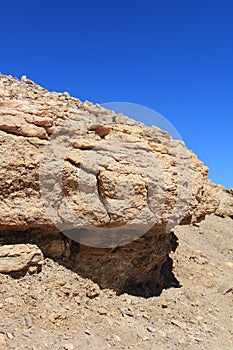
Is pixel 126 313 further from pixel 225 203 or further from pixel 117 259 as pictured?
pixel 225 203

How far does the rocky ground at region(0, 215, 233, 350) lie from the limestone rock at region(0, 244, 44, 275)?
0.13 meters

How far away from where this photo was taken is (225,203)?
57.9ft

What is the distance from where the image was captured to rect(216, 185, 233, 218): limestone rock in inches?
666

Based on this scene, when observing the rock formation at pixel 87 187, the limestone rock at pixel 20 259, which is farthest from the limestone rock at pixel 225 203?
the limestone rock at pixel 20 259

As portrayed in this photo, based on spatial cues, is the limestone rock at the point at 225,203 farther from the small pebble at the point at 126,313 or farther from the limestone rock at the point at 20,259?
the limestone rock at the point at 20,259

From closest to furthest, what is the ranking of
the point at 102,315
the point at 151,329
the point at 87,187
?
the point at 87,187 < the point at 102,315 < the point at 151,329

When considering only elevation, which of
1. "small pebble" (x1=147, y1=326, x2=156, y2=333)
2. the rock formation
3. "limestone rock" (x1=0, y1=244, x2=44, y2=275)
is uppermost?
the rock formation

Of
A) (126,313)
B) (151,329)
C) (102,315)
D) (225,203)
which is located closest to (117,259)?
(126,313)

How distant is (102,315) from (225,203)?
1293 centimetres

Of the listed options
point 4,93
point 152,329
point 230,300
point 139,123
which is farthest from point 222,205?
point 4,93

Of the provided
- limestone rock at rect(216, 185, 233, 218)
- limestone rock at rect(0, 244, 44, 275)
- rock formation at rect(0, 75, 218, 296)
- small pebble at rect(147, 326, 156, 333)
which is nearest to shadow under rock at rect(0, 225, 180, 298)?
rock formation at rect(0, 75, 218, 296)

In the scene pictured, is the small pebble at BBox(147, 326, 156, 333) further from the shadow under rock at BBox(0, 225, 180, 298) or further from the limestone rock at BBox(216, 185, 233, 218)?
the limestone rock at BBox(216, 185, 233, 218)

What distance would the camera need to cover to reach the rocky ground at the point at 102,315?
16.6 ft

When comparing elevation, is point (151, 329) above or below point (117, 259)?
below
